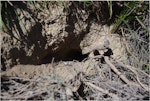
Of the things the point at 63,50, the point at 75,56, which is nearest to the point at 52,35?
the point at 63,50

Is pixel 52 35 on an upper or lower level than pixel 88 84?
upper

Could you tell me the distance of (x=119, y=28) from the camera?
6.94 feet

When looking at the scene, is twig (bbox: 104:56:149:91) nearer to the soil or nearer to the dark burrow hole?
the soil

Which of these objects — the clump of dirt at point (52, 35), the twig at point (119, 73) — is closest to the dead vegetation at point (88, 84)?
the twig at point (119, 73)

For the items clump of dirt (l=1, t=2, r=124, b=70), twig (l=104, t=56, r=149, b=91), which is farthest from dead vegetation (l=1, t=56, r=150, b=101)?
clump of dirt (l=1, t=2, r=124, b=70)

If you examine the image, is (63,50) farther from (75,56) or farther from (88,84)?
(88,84)

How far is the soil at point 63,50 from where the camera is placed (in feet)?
5.49

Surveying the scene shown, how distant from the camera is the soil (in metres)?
1.67

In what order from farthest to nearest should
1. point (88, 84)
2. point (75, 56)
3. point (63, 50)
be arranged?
point (75, 56) < point (63, 50) < point (88, 84)

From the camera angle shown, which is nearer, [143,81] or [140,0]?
[143,81]

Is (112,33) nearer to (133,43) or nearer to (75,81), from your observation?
(133,43)

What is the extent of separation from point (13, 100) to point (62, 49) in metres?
0.67

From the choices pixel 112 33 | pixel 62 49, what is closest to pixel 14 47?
pixel 62 49

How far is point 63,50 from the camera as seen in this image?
2.12m
